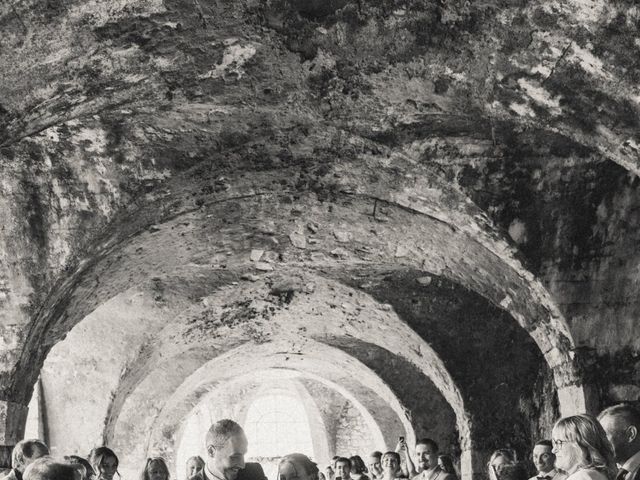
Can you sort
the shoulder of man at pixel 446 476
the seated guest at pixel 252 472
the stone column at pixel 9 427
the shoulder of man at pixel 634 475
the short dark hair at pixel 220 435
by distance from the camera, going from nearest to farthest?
the shoulder of man at pixel 634 475
the short dark hair at pixel 220 435
the seated guest at pixel 252 472
the shoulder of man at pixel 446 476
the stone column at pixel 9 427

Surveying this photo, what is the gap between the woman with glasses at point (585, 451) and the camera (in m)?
3.93

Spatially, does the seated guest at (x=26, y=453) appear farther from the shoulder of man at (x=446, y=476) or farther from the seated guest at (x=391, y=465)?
the seated guest at (x=391, y=465)

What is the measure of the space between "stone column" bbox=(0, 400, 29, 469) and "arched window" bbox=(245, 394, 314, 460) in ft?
49.1

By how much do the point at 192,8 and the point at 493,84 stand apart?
6.41 feet

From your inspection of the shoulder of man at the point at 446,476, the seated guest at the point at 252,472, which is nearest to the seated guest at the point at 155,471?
the shoulder of man at the point at 446,476

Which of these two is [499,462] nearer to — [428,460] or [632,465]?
[428,460]

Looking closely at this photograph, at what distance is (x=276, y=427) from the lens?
23.7 meters

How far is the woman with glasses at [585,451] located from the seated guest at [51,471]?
187cm

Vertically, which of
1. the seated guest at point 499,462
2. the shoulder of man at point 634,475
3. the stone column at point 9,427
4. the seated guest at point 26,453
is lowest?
the shoulder of man at point 634,475

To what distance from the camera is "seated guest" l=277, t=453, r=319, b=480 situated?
4777 mm

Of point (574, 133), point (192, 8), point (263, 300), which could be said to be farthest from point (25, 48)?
point (263, 300)

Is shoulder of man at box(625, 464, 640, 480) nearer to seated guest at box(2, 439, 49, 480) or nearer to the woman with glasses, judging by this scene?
the woman with glasses

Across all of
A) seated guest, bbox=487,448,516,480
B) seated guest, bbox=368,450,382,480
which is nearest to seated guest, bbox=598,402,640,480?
seated guest, bbox=487,448,516,480

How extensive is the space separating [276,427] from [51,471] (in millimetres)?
20373
